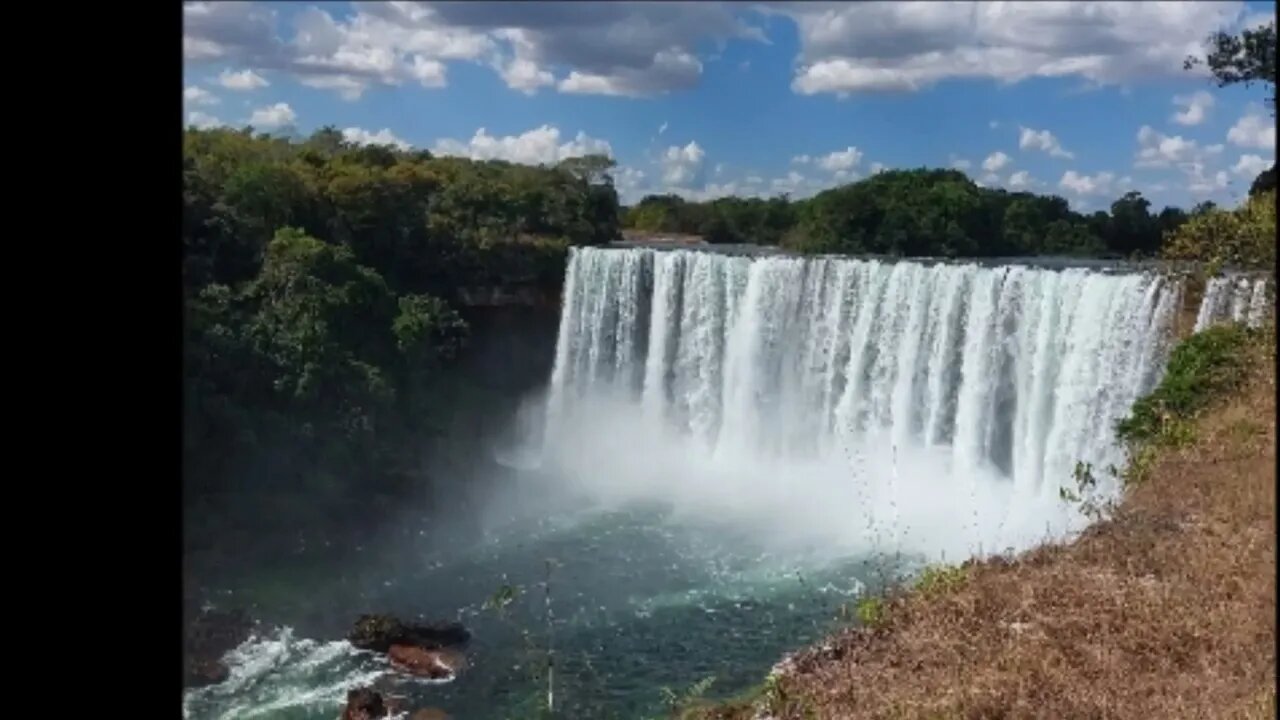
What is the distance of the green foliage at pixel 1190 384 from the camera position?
1061 cm

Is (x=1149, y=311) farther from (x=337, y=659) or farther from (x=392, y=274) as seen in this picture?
(x=392, y=274)

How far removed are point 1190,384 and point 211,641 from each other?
39.6ft

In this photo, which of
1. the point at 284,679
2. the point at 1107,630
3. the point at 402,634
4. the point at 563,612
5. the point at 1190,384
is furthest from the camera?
the point at 563,612

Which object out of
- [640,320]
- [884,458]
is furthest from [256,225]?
[884,458]

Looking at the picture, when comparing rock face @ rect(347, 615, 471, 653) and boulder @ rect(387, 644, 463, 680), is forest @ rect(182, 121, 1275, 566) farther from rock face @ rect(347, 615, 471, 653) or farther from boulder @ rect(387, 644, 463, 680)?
boulder @ rect(387, 644, 463, 680)

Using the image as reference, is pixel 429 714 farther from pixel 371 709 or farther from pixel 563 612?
pixel 563 612

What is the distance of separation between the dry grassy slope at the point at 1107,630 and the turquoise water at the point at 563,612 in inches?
157

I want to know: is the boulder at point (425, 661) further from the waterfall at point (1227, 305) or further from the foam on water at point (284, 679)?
the waterfall at point (1227, 305)

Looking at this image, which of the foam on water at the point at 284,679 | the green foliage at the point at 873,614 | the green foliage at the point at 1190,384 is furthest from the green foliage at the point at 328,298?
the green foliage at the point at 1190,384

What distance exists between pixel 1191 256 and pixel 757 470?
15011mm

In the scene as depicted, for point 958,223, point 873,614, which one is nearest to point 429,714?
point 873,614

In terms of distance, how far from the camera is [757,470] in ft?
79.6

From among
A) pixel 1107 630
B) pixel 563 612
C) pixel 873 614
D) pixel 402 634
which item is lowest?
pixel 402 634

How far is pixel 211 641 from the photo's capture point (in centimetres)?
1533
